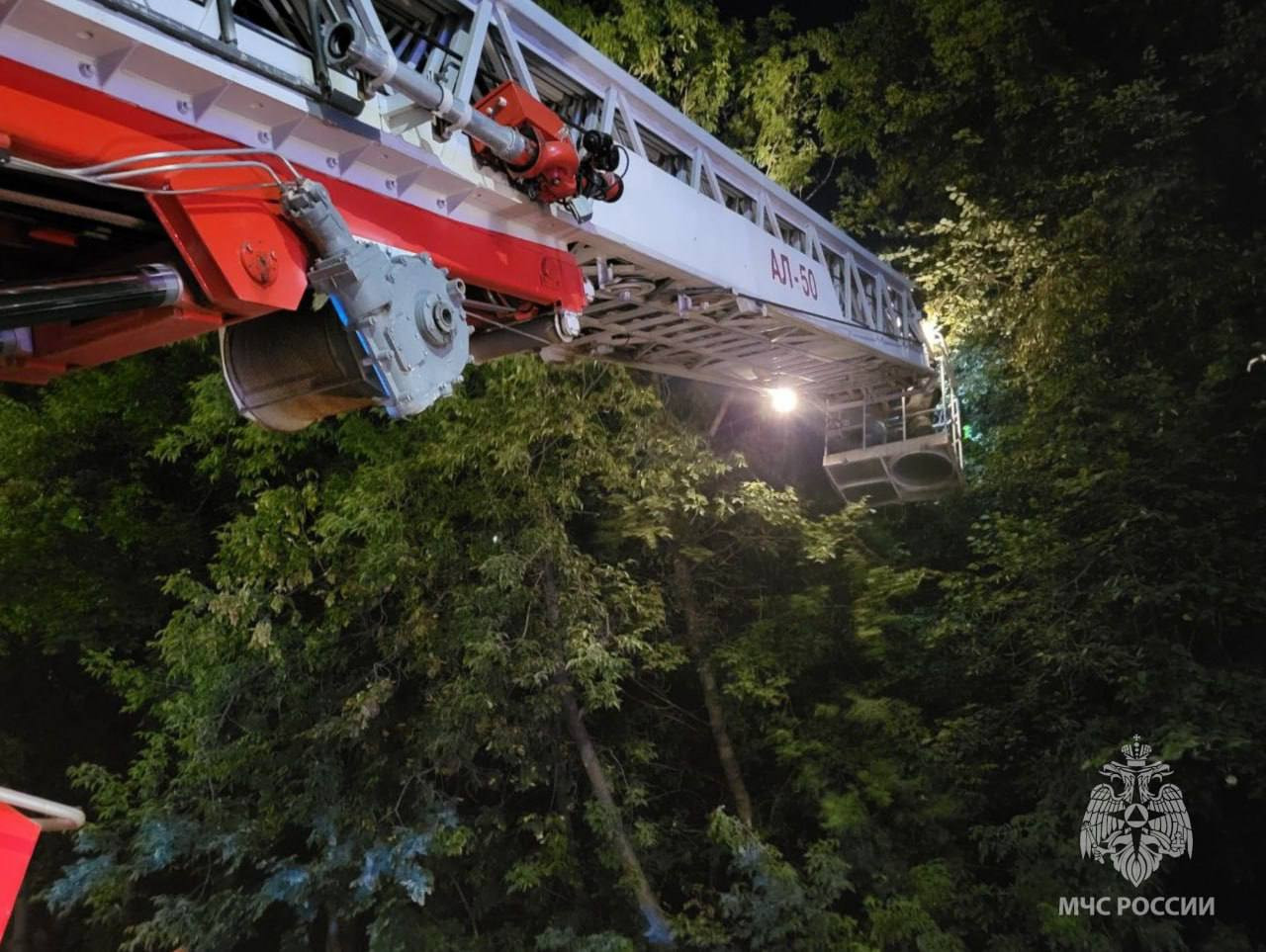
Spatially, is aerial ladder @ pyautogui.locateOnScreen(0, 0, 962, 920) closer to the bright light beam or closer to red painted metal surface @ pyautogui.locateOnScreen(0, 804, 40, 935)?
red painted metal surface @ pyautogui.locateOnScreen(0, 804, 40, 935)

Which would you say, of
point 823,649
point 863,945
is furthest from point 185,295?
point 823,649

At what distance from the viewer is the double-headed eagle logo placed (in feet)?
24.1

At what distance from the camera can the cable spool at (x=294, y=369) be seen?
2361mm

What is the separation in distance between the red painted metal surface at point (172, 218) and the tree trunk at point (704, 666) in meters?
7.60

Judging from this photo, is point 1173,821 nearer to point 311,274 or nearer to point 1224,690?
point 1224,690

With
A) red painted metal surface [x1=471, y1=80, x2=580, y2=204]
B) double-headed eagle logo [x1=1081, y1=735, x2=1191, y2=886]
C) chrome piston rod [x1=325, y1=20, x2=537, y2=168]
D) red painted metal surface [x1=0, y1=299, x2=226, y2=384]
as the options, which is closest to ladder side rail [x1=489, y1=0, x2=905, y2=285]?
red painted metal surface [x1=471, y1=80, x2=580, y2=204]

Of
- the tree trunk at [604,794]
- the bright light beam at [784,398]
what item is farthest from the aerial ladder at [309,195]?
the tree trunk at [604,794]

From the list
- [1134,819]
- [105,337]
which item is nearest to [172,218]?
[105,337]

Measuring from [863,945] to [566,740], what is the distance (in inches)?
138

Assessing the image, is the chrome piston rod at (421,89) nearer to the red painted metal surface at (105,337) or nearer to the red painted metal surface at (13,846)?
the red painted metal surface at (105,337)

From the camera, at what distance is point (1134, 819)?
299 inches

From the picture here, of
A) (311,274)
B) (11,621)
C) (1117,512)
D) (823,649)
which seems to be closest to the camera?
(311,274)

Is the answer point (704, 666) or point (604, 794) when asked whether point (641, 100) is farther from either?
point (704, 666)

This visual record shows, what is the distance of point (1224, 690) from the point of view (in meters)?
7.23
